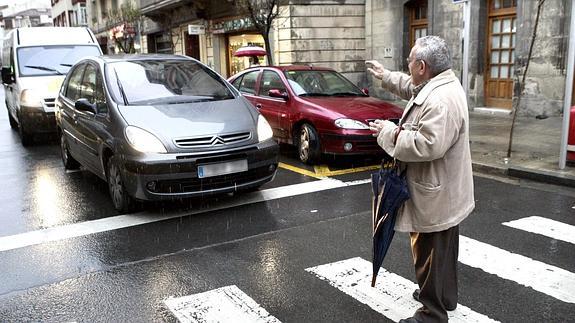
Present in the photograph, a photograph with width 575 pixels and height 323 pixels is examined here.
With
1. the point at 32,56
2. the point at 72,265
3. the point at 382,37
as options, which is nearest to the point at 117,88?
the point at 72,265

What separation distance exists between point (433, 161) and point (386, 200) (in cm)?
36

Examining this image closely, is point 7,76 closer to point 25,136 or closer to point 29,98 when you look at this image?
point 29,98

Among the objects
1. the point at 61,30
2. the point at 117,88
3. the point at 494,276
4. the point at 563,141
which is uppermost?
the point at 61,30

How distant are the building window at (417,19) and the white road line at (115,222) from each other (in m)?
11.4

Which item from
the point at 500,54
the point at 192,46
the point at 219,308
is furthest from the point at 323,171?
the point at 192,46

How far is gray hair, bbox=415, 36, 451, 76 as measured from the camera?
296 cm

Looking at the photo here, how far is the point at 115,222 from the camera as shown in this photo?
564 centimetres

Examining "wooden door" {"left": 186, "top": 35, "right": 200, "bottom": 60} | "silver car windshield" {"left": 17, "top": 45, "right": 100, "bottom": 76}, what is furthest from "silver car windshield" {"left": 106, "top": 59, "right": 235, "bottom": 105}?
"wooden door" {"left": 186, "top": 35, "right": 200, "bottom": 60}

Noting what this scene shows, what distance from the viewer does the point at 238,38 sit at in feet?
75.3

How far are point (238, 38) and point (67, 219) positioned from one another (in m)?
18.1

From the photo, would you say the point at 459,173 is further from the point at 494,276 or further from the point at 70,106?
the point at 70,106

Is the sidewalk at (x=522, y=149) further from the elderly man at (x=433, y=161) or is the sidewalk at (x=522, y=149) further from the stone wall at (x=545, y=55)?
the elderly man at (x=433, y=161)

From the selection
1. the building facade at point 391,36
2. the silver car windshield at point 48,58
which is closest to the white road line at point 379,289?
the building facade at point 391,36

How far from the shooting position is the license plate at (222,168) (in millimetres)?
5500
